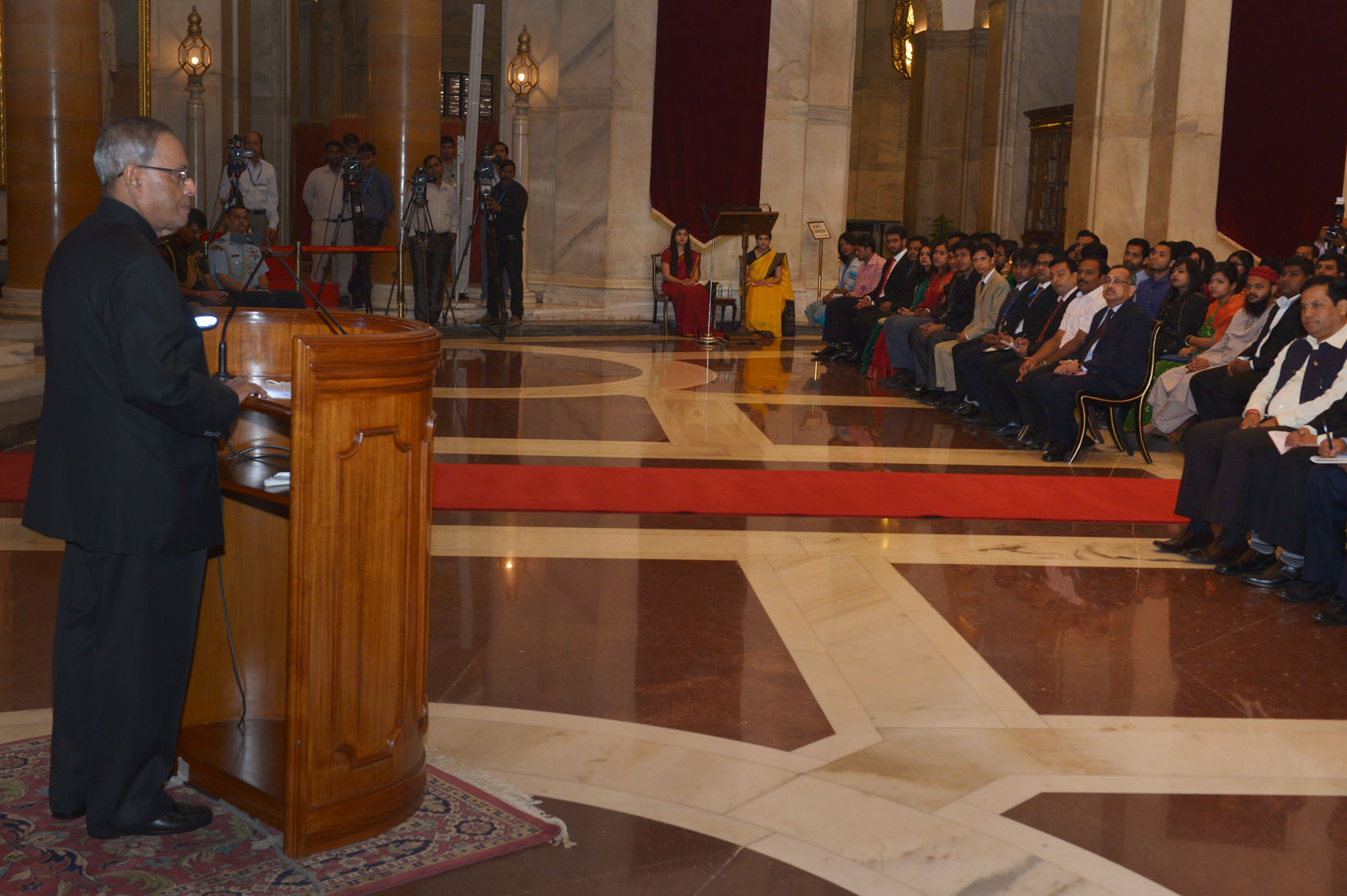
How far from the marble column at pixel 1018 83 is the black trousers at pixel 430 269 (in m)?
8.37

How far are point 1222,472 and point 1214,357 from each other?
298 centimetres

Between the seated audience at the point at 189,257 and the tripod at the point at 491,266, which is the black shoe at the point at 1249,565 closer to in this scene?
the seated audience at the point at 189,257

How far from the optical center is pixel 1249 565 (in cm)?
563

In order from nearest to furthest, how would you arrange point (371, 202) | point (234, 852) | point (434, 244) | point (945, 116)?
point (234, 852) < point (434, 244) < point (371, 202) < point (945, 116)

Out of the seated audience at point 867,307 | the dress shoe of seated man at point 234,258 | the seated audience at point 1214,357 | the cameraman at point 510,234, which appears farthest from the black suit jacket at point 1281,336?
the cameraman at point 510,234

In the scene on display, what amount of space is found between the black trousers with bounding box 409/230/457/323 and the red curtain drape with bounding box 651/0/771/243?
288cm

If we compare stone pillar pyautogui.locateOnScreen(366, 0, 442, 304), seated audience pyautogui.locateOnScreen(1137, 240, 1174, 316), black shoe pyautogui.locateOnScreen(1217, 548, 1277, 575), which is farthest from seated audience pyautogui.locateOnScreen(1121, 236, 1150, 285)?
stone pillar pyautogui.locateOnScreen(366, 0, 442, 304)

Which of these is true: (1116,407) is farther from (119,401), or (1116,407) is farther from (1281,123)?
(1281,123)

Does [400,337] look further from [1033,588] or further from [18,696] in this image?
[1033,588]

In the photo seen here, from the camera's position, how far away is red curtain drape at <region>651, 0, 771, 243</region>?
15633mm

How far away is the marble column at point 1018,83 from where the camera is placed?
18266 millimetres

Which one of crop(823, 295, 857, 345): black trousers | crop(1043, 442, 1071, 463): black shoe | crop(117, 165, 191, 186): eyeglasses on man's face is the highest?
crop(117, 165, 191, 186): eyeglasses on man's face

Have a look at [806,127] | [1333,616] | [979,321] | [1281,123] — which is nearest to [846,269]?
[806,127]

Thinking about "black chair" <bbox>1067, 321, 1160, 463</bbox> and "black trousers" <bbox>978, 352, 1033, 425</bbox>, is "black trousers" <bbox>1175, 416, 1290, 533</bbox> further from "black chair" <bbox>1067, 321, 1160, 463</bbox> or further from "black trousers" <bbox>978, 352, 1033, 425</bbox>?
"black trousers" <bbox>978, 352, 1033, 425</bbox>
